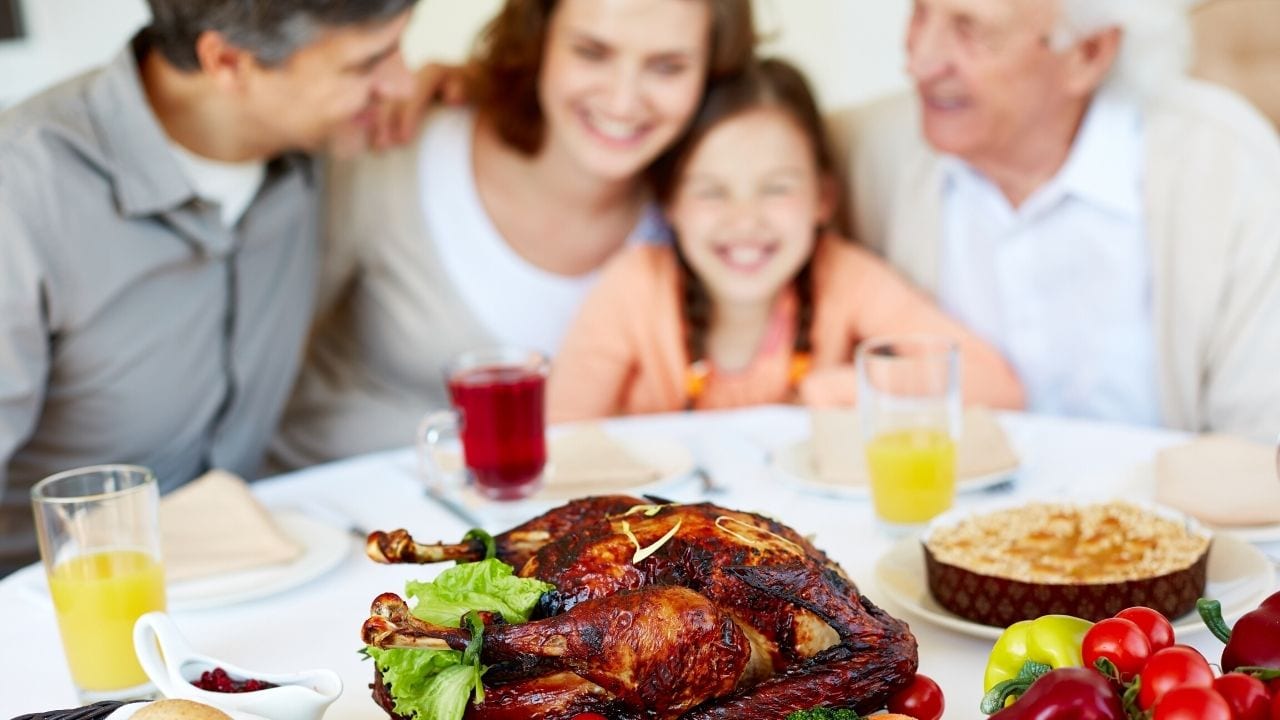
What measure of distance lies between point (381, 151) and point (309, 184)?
222 millimetres

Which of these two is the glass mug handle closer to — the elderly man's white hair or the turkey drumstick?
the turkey drumstick

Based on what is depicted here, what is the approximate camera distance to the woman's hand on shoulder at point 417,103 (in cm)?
256

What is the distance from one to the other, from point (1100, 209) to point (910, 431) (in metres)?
1.06

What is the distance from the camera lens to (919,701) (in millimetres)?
972

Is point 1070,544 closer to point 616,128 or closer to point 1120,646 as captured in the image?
point 1120,646

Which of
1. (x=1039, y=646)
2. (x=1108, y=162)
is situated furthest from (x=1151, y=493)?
(x=1108, y=162)

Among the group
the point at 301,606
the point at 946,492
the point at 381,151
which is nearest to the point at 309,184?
the point at 381,151

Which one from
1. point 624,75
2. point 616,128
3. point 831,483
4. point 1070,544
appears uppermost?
point 624,75

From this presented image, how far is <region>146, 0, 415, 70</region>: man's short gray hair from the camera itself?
81.7 inches

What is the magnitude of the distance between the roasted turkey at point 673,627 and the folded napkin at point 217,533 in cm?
40

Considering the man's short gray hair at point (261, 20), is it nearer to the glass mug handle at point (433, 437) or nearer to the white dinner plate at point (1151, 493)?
the glass mug handle at point (433, 437)

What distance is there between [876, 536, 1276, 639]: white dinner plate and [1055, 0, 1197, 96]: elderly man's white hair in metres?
1.31

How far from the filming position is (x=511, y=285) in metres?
2.70

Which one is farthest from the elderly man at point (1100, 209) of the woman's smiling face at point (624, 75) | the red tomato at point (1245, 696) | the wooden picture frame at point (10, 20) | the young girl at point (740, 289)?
the wooden picture frame at point (10, 20)
